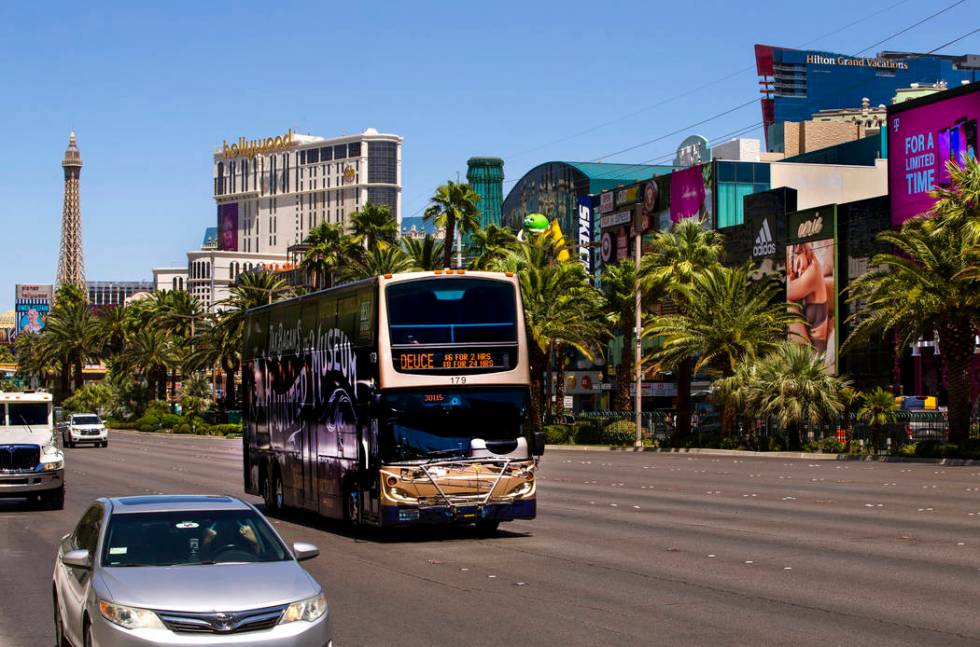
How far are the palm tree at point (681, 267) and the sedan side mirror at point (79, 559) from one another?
48621mm

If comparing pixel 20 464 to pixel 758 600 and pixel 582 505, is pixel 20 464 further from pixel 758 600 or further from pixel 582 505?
pixel 758 600

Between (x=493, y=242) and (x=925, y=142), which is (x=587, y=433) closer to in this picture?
(x=493, y=242)

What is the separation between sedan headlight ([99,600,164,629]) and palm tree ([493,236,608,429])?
53082mm

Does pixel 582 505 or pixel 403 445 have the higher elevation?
pixel 403 445

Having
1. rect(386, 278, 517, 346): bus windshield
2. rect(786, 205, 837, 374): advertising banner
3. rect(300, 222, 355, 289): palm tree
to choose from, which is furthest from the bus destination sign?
rect(300, 222, 355, 289): palm tree

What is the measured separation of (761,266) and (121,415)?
202 feet

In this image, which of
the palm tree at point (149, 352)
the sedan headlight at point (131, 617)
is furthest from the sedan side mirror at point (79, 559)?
the palm tree at point (149, 352)

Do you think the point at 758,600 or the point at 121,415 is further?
the point at 121,415

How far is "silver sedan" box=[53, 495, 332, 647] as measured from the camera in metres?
8.62

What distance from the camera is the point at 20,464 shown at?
25.9m

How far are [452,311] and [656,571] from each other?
5801mm

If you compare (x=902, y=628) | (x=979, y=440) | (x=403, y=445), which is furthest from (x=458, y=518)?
(x=979, y=440)

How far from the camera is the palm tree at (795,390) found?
48.5 metres

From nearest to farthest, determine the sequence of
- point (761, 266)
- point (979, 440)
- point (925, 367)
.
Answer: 1. point (979, 440)
2. point (925, 367)
3. point (761, 266)
